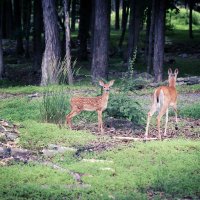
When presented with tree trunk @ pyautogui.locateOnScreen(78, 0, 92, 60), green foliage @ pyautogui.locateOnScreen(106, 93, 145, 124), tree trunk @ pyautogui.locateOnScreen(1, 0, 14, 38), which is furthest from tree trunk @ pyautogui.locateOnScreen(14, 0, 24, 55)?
green foliage @ pyautogui.locateOnScreen(106, 93, 145, 124)

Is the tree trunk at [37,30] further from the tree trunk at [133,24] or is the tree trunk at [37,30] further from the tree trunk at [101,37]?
the tree trunk at [101,37]

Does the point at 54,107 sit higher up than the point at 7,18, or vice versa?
the point at 7,18

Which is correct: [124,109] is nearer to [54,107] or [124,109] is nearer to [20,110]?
[54,107]

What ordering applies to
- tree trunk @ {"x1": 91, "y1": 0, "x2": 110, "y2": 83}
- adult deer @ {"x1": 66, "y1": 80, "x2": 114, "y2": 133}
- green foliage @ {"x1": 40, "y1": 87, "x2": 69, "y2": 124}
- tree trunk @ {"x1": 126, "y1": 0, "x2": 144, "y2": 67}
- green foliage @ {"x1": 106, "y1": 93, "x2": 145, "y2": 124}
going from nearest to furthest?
adult deer @ {"x1": 66, "y1": 80, "x2": 114, "y2": 133}
green foliage @ {"x1": 40, "y1": 87, "x2": 69, "y2": 124}
green foliage @ {"x1": 106, "y1": 93, "x2": 145, "y2": 124}
tree trunk @ {"x1": 91, "y1": 0, "x2": 110, "y2": 83}
tree trunk @ {"x1": 126, "y1": 0, "x2": 144, "y2": 67}

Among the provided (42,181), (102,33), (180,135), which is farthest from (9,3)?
(42,181)

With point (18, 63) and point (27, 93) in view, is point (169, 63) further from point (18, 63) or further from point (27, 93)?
point (27, 93)

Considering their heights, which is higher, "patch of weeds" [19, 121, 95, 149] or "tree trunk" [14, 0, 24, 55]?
"tree trunk" [14, 0, 24, 55]

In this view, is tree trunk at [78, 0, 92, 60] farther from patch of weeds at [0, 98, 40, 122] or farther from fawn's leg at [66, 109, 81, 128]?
fawn's leg at [66, 109, 81, 128]

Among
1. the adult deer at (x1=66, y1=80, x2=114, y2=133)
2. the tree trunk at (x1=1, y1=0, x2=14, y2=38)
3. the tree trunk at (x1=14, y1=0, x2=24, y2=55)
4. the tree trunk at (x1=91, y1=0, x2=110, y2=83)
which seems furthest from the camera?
the tree trunk at (x1=1, y1=0, x2=14, y2=38)

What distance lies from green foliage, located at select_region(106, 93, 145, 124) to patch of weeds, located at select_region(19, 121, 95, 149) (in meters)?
1.33

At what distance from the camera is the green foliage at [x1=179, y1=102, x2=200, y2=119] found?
48.1 ft

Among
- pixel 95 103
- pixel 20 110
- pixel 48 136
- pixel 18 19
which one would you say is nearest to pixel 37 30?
pixel 18 19

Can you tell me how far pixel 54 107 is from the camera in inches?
486

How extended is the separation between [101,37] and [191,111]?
8.37 meters
